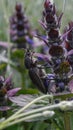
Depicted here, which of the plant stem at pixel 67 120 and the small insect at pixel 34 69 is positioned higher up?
the small insect at pixel 34 69

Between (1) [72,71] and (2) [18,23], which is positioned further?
(2) [18,23]

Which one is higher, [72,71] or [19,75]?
[72,71]

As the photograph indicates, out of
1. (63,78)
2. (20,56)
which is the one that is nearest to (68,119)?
(63,78)

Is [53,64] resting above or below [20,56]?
above

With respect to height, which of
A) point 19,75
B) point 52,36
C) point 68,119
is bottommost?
point 19,75

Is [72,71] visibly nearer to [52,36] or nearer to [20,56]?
[52,36]

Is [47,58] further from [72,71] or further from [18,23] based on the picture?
[18,23]

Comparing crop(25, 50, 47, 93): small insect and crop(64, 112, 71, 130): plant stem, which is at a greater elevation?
crop(25, 50, 47, 93): small insect

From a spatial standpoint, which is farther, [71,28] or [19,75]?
[19,75]
